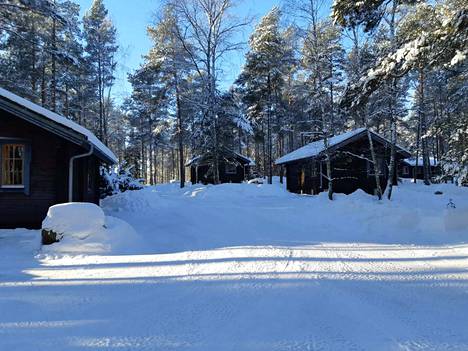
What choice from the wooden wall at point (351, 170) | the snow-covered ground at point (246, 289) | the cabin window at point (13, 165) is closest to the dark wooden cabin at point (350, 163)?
the wooden wall at point (351, 170)

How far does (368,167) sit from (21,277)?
23308 millimetres

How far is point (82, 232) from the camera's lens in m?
9.23

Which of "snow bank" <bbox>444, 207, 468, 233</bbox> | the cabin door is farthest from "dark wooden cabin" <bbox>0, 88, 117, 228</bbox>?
the cabin door

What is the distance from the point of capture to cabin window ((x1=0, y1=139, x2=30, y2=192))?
39.7 ft

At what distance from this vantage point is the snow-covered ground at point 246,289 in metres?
4.22

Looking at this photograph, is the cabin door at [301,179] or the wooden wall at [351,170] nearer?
the wooden wall at [351,170]

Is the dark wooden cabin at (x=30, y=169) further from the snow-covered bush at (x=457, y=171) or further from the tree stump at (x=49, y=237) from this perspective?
the snow-covered bush at (x=457, y=171)

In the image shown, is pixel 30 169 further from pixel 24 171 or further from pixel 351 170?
pixel 351 170

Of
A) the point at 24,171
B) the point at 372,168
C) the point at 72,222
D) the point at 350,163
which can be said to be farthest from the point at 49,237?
the point at 372,168

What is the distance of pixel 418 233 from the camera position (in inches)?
444

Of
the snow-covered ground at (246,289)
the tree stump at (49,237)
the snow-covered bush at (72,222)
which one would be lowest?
the snow-covered ground at (246,289)

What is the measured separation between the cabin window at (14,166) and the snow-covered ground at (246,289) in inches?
61.8

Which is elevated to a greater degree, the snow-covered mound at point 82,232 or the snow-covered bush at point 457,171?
the snow-covered bush at point 457,171

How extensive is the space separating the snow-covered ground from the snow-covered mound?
7.1 inches
